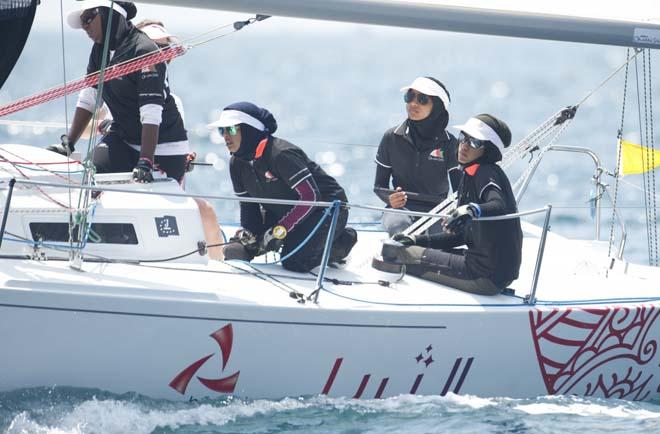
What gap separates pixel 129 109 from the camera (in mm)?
6266

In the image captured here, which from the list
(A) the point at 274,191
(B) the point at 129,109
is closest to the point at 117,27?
(B) the point at 129,109

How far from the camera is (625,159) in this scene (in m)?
7.22

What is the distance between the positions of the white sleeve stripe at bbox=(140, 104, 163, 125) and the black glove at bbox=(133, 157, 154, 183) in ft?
0.66

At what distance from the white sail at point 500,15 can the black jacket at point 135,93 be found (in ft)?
2.84

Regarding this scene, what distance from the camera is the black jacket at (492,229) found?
5.78 m

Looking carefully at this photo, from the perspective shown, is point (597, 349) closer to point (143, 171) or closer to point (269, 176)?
point (269, 176)

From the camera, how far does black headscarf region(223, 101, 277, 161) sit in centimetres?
579

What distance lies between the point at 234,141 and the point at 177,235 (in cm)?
57

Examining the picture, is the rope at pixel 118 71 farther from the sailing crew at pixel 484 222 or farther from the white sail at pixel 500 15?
the sailing crew at pixel 484 222

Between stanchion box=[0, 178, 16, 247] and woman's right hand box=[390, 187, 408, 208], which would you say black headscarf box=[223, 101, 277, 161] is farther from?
stanchion box=[0, 178, 16, 247]

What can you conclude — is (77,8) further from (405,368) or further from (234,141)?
(405,368)

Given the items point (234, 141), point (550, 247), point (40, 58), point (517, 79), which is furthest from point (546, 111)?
point (40, 58)

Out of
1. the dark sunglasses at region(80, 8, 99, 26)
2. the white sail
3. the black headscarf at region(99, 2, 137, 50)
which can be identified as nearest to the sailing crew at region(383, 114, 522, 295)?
the white sail

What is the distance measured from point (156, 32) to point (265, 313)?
196 centimetres
